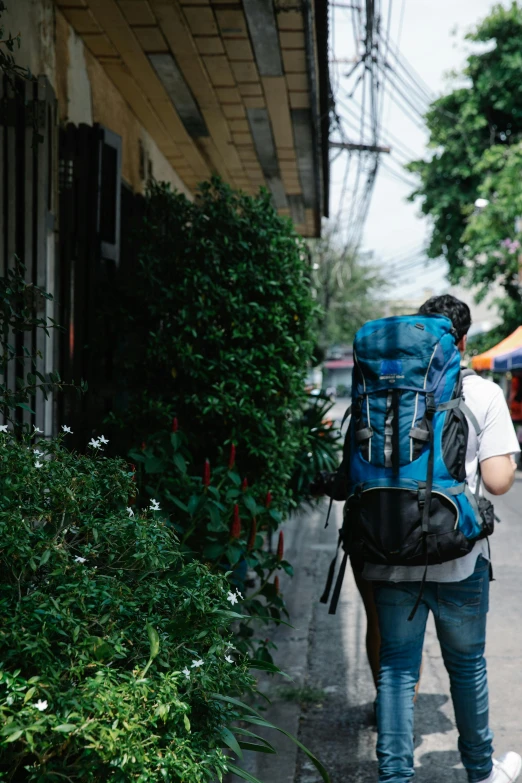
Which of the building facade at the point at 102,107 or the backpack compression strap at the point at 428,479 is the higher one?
the building facade at the point at 102,107

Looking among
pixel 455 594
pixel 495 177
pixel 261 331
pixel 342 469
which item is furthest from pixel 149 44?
pixel 495 177

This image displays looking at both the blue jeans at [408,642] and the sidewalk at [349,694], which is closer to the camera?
the blue jeans at [408,642]

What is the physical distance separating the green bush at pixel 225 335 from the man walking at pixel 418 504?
150 cm

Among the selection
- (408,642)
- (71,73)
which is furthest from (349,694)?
(71,73)

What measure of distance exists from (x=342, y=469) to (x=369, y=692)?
192 centimetres

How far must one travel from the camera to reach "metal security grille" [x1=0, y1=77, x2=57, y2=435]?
149 inches

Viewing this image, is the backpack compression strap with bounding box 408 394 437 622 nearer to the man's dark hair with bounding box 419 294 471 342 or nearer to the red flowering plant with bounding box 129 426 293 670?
the man's dark hair with bounding box 419 294 471 342

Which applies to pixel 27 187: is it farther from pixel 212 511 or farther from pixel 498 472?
pixel 498 472

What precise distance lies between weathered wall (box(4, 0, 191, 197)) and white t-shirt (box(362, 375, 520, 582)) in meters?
2.52

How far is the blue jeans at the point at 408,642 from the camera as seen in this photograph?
2861 millimetres

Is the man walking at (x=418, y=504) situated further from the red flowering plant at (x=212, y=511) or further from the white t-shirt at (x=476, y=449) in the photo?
the red flowering plant at (x=212, y=511)

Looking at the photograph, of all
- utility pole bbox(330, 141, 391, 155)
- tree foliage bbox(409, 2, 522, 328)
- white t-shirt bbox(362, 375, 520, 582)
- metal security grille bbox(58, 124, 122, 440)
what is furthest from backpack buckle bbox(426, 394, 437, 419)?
tree foliage bbox(409, 2, 522, 328)

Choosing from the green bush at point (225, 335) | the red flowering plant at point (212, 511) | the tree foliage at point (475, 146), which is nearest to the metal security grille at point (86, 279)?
the green bush at point (225, 335)

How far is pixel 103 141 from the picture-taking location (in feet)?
15.8
